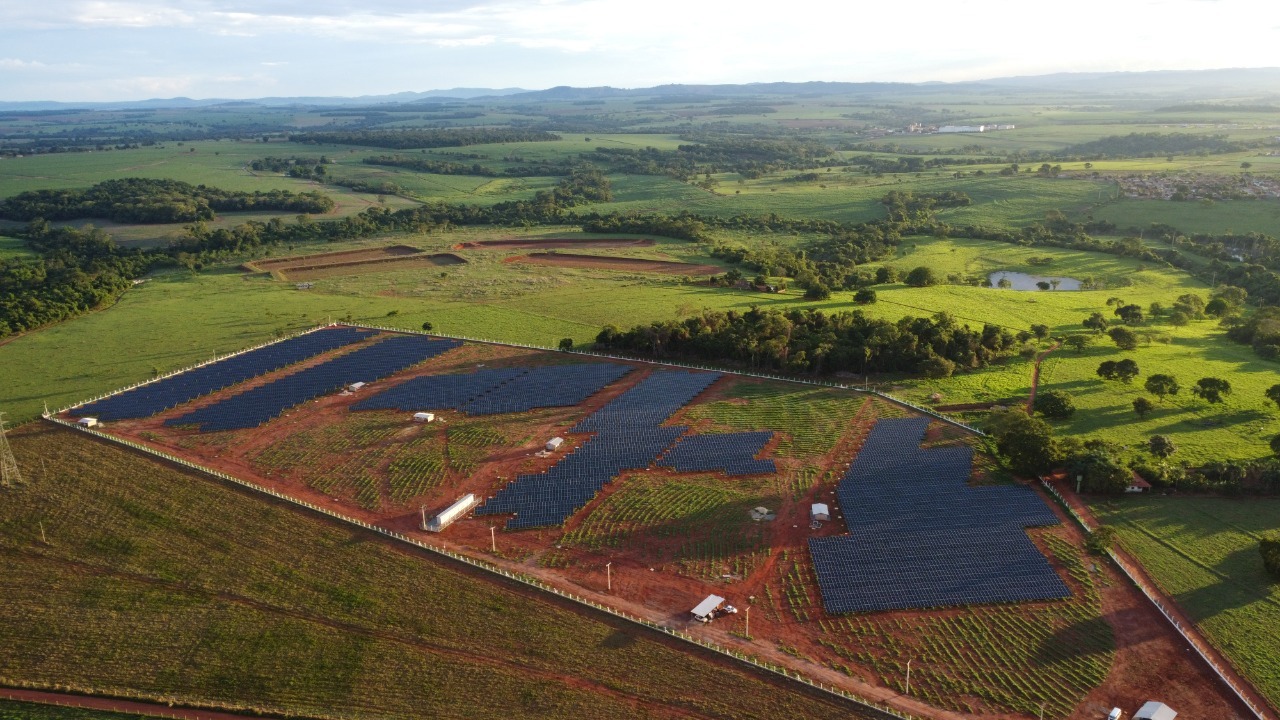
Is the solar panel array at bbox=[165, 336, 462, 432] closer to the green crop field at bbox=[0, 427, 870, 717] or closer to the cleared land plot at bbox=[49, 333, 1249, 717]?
the cleared land plot at bbox=[49, 333, 1249, 717]

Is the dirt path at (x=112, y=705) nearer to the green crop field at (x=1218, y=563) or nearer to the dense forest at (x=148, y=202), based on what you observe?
the green crop field at (x=1218, y=563)

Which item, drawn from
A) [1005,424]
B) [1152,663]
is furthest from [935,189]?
[1152,663]

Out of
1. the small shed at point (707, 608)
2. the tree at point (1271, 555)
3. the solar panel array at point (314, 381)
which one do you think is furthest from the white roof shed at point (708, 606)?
the solar panel array at point (314, 381)

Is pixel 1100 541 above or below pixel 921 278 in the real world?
below

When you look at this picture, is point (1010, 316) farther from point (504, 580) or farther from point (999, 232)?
point (504, 580)

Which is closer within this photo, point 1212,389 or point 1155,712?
point 1155,712

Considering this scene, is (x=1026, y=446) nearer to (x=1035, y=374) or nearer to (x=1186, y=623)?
(x=1186, y=623)

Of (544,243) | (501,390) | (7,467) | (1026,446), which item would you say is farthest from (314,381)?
(544,243)
